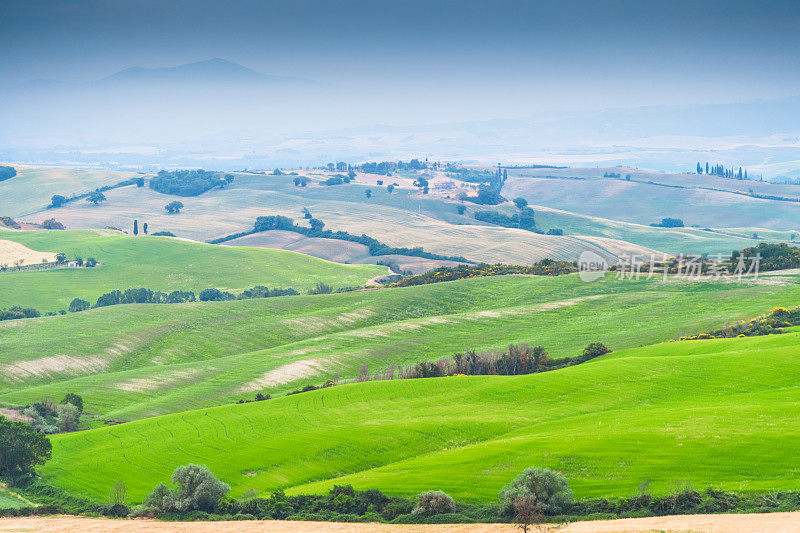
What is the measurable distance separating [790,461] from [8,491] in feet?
139

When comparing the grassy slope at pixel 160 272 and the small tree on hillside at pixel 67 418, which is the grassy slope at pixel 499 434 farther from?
the grassy slope at pixel 160 272

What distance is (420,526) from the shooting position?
37.0 m

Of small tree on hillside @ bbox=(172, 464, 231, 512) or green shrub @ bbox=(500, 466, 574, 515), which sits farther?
small tree on hillside @ bbox=(172, 464, 231, 512)

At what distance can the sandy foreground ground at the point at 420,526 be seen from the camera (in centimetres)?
3268

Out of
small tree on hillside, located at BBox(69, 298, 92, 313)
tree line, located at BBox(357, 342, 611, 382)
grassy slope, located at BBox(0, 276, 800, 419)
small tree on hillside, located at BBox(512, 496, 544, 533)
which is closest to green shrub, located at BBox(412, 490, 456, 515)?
small tree on hillside, located at BBox(512, 496, 544, 533)

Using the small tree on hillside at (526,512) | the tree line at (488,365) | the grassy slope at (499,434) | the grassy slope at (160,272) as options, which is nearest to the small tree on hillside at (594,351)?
the tree line at (488,365)

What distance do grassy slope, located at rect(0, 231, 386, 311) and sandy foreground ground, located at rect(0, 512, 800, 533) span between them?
107877 mm

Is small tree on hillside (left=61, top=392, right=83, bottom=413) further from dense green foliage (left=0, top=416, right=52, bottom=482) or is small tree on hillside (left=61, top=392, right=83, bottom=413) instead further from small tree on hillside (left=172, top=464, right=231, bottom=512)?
small tree on hillside (left=172, top=464, right=231, bottom=512)

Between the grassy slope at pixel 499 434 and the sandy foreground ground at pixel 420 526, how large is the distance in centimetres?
Result: 374

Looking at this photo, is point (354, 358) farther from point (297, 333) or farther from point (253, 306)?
point (253, 306)

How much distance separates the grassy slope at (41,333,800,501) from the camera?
40469 mm

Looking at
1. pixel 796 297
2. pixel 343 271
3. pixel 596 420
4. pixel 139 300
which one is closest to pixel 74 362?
pixel 139 300

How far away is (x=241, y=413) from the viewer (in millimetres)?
59156

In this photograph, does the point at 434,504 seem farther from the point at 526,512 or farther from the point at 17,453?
the point at 17,453
